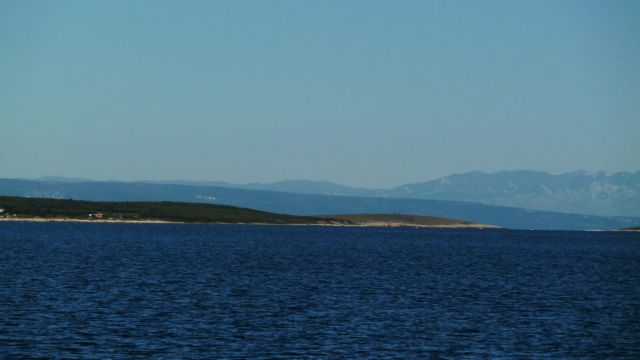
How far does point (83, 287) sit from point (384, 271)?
43792 mm

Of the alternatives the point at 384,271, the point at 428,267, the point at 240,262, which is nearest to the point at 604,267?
the point at 428,267

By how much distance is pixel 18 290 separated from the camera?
273 feet

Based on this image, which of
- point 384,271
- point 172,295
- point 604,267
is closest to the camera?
point 172,295

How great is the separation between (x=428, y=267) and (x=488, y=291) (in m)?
38.7

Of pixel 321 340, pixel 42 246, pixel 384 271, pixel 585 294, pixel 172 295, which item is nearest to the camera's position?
pixel 321 340

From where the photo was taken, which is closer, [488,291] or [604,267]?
[488,291]

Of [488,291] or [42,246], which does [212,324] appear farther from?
[42,246]

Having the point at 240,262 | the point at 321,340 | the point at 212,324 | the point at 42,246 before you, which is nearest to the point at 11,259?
the point at 240,262

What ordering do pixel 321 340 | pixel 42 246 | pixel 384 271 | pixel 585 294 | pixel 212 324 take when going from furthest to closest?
pixel 42 246
pixel 384 271
pixel 585 294
pixel 212 324
pixel 321 340

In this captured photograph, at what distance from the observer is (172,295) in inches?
3270

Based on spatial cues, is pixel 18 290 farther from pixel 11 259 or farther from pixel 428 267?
pixel 428 267

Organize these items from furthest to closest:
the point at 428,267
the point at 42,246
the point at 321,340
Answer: the point at 42,246
the point at 428,267
the point at 321,340

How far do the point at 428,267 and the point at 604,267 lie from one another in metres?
30.6

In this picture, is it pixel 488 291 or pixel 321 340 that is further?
pixel 488 291
